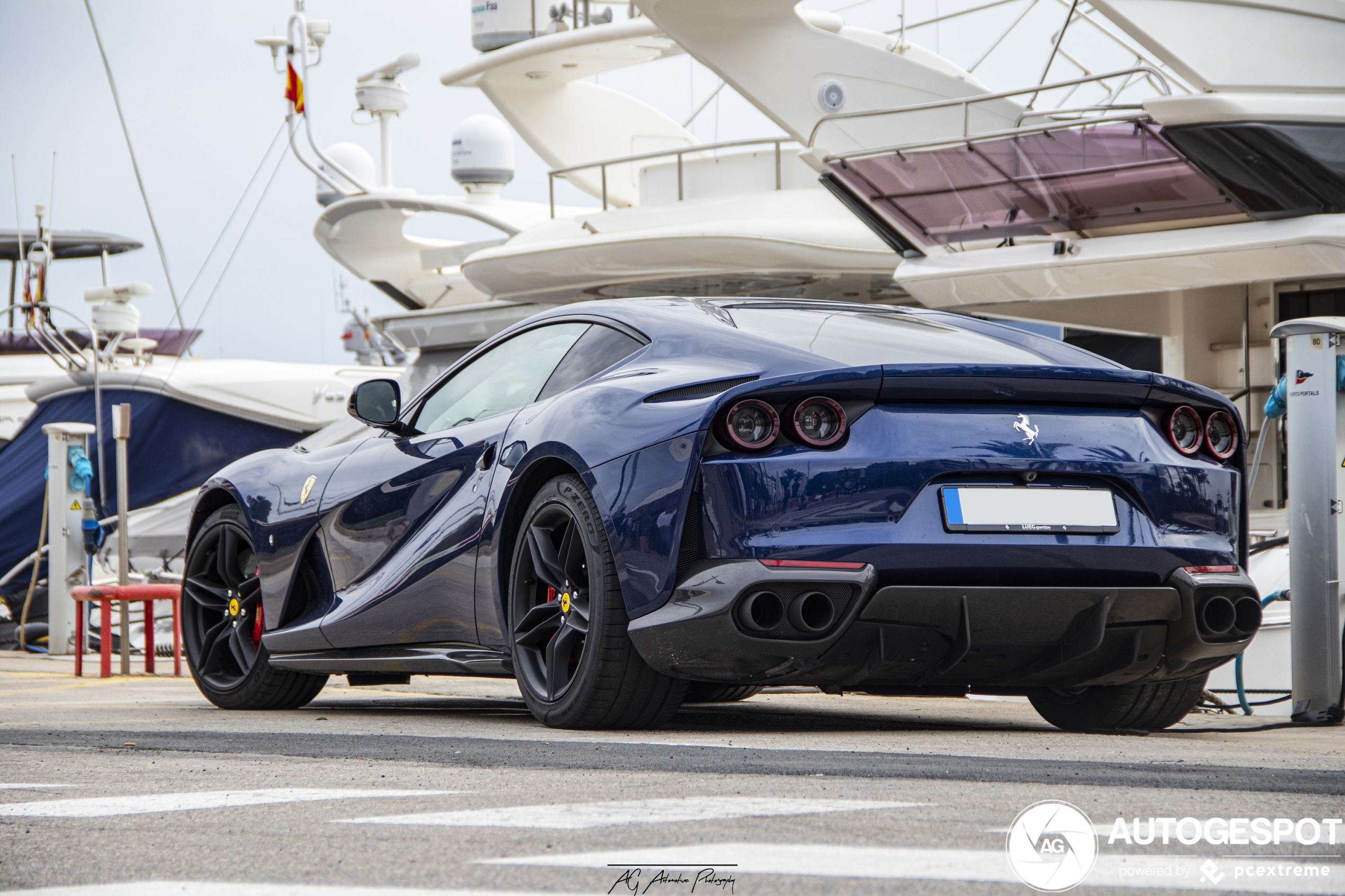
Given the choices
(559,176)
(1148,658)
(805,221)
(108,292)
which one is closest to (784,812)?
(1148,658)

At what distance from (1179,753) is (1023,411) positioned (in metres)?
0.90

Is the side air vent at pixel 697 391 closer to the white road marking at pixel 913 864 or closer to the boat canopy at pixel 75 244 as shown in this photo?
the white road marking at pixel 913 864

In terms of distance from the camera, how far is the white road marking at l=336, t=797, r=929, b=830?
7.74 ft

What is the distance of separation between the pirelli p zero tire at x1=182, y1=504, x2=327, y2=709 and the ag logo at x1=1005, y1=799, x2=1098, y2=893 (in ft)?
12.8

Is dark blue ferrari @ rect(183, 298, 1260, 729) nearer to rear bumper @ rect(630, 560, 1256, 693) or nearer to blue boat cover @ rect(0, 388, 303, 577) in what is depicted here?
rear bumper @ rect(630, 560, 1256, 693)

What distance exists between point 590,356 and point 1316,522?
273 cm

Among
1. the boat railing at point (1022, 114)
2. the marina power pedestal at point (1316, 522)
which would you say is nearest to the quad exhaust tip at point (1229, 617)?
the marina power pedestal at point (1316, 522)

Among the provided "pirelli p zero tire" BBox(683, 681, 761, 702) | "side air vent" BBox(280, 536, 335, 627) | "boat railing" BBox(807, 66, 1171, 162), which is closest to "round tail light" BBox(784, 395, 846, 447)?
"pirelli p zero tire" BBox(683, 681, 761, 702)

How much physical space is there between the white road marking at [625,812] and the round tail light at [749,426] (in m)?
1.27

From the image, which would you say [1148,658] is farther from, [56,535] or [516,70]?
[516,70]

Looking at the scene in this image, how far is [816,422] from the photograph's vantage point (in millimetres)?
3783

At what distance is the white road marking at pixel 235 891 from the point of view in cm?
185

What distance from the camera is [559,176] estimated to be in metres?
18.2

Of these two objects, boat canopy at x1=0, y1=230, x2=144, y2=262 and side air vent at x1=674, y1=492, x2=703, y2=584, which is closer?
side air vent at x1=674, y1=492, x2=703, y2=584
